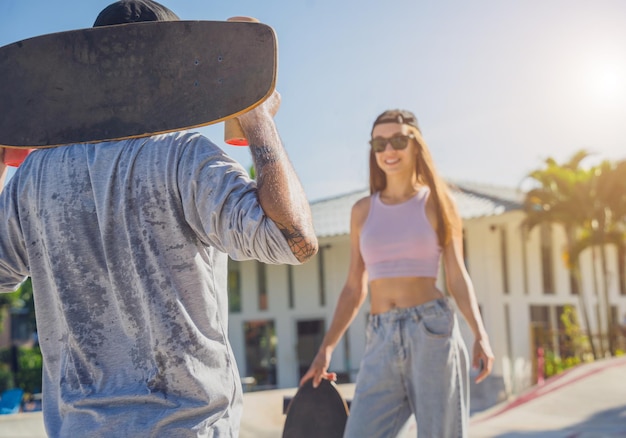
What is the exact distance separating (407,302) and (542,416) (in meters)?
4.03

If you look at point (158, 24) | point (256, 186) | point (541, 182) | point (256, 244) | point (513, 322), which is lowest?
point (513, 322)

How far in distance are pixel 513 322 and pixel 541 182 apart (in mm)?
4583

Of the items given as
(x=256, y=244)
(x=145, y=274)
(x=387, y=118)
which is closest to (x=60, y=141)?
(x=145, y=274)

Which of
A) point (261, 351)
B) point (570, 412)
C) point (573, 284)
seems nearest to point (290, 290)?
point (261, 351)

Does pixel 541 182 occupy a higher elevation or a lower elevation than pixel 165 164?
higher

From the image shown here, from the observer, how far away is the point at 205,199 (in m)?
1.32

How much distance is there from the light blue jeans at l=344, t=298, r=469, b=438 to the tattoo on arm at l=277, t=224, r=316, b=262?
166 centimetres

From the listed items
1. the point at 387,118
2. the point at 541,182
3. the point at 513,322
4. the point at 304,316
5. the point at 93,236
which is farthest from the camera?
the point at 304,316

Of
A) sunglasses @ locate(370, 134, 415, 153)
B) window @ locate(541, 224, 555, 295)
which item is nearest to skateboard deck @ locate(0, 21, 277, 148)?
sunglasses @ locate(370, 134, 415, 153)

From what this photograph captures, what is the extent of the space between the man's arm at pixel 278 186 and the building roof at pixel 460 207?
17.8 meters

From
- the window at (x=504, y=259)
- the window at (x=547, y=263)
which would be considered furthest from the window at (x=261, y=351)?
the window at (x=547, y=263)

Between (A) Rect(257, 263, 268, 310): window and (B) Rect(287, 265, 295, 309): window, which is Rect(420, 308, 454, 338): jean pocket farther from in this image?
(A) Rect(257, 263, 268, 310): window

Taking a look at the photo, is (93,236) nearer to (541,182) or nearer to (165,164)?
(165,164)

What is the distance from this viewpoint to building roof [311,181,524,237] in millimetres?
22047
